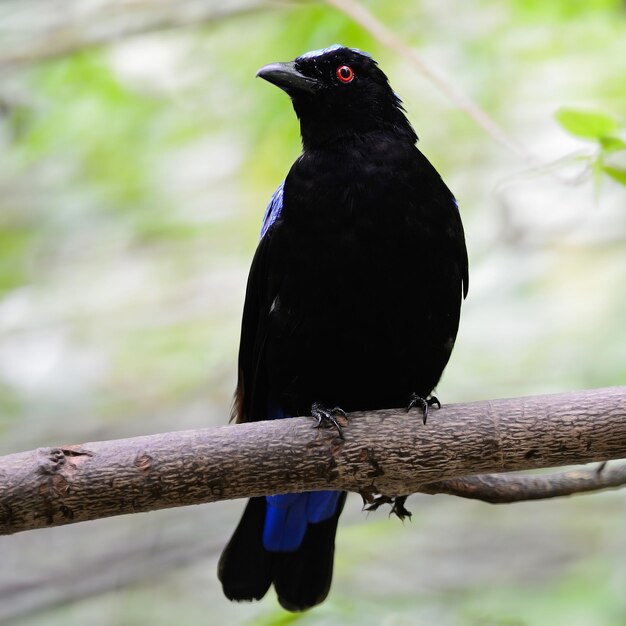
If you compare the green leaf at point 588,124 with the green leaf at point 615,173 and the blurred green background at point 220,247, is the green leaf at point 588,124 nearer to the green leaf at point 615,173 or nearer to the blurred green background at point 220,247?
the green leaf at point 615,173

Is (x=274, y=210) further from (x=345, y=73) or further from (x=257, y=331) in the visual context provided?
(x=345, y=73)

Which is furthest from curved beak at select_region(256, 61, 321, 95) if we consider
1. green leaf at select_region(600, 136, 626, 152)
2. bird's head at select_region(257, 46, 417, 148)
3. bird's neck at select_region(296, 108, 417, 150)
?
green leaf at select_region(600, 136, 626, 152)

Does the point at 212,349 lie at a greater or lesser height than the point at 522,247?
lesser

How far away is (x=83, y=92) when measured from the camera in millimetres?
4875

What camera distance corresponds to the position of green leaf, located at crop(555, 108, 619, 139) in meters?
2.80

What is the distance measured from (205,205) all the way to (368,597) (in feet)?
8.24

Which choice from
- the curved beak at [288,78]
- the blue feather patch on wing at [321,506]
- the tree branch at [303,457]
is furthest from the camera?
the blue feather patch on wing at [321,506]

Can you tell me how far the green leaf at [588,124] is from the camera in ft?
9.19

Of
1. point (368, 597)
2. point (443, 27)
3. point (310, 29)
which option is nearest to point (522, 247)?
point (443, 27)

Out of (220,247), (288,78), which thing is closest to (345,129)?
(288,78)

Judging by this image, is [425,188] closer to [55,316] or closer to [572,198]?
[572,198]

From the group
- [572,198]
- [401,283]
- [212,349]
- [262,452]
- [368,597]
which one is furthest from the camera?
[572,198]

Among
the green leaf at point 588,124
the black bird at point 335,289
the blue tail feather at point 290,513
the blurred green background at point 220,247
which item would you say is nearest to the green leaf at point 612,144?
the green leaf at point 588,124

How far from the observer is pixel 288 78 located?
3.65 meters
